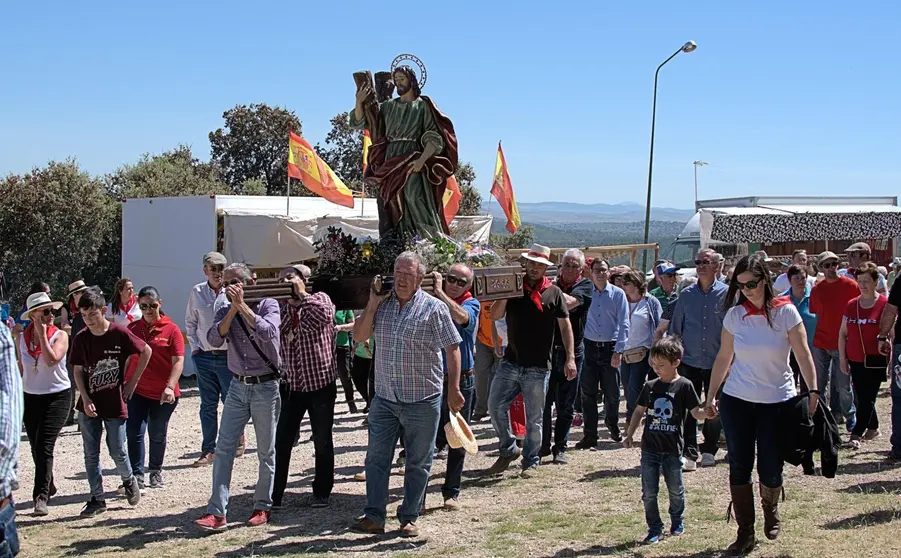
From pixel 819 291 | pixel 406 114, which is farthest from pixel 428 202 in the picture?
pixel 819 291

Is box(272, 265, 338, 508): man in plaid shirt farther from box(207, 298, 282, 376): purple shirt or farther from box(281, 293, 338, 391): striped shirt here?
box(207, 298, 282, 376): purple shirt

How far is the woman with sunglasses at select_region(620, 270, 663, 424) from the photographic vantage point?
9.77 m

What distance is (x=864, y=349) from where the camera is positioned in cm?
920

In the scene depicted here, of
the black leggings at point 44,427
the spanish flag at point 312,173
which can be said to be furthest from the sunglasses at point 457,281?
the spanish flag at point 312,173

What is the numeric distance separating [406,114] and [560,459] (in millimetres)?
3425

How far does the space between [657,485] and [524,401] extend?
240 cm

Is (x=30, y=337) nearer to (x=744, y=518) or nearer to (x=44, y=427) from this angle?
(x=44, y=427)

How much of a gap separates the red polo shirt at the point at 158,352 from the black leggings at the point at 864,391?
6.23m

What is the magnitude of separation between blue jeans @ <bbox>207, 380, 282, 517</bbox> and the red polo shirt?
140cm

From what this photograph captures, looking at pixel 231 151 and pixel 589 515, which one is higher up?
pixel 231 151

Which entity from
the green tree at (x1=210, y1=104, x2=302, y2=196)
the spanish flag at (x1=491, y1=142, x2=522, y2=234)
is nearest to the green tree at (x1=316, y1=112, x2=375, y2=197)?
the green tree at (x1=210, y1=104, x2=302, y2=196)

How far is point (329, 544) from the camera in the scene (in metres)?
6.57

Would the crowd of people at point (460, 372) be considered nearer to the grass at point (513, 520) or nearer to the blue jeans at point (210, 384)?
the blue jeans at point (210, 384)

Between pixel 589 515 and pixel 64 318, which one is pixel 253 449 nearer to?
pixel 64 318
